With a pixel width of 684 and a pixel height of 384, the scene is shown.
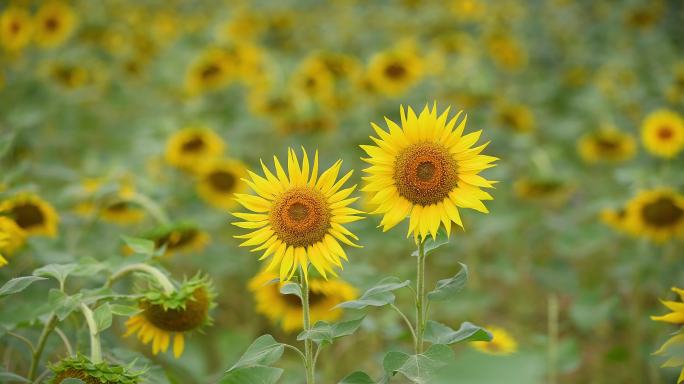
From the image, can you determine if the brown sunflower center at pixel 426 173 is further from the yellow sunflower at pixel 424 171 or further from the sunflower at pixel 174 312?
the sunflower at pixel 174 312

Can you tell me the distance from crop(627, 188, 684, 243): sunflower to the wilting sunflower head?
1846 millimetres

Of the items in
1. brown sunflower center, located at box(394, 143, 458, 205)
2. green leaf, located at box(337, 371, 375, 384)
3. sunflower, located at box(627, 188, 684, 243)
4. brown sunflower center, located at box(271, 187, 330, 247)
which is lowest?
green leaf, located at box(337, 371, 375, 384)

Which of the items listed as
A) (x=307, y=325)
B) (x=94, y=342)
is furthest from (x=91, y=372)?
(x=307, y=325)

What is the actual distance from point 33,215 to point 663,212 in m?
2.08

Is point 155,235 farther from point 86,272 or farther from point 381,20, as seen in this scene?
point 381,20

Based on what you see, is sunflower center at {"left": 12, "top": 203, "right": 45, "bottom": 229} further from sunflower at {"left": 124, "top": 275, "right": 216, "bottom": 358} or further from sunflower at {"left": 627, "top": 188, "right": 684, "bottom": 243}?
sunflower at {"left": 627, "top": 188, "right": 684, "bottom": 243}

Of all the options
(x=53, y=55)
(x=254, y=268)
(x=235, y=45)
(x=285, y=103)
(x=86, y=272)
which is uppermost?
(x=235, y=45)

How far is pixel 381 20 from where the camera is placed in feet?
17.2

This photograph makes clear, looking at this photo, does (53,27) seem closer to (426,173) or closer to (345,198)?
(345,198)

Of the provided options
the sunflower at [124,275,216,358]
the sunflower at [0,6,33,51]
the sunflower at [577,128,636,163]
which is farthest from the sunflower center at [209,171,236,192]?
the sunflower at [577,128,636,163]

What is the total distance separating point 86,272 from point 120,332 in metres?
1.36

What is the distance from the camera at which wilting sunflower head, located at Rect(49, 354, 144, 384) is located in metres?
1.11

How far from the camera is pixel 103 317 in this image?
119cm

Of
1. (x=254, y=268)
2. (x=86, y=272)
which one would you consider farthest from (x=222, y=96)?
(x=86, y=272)
